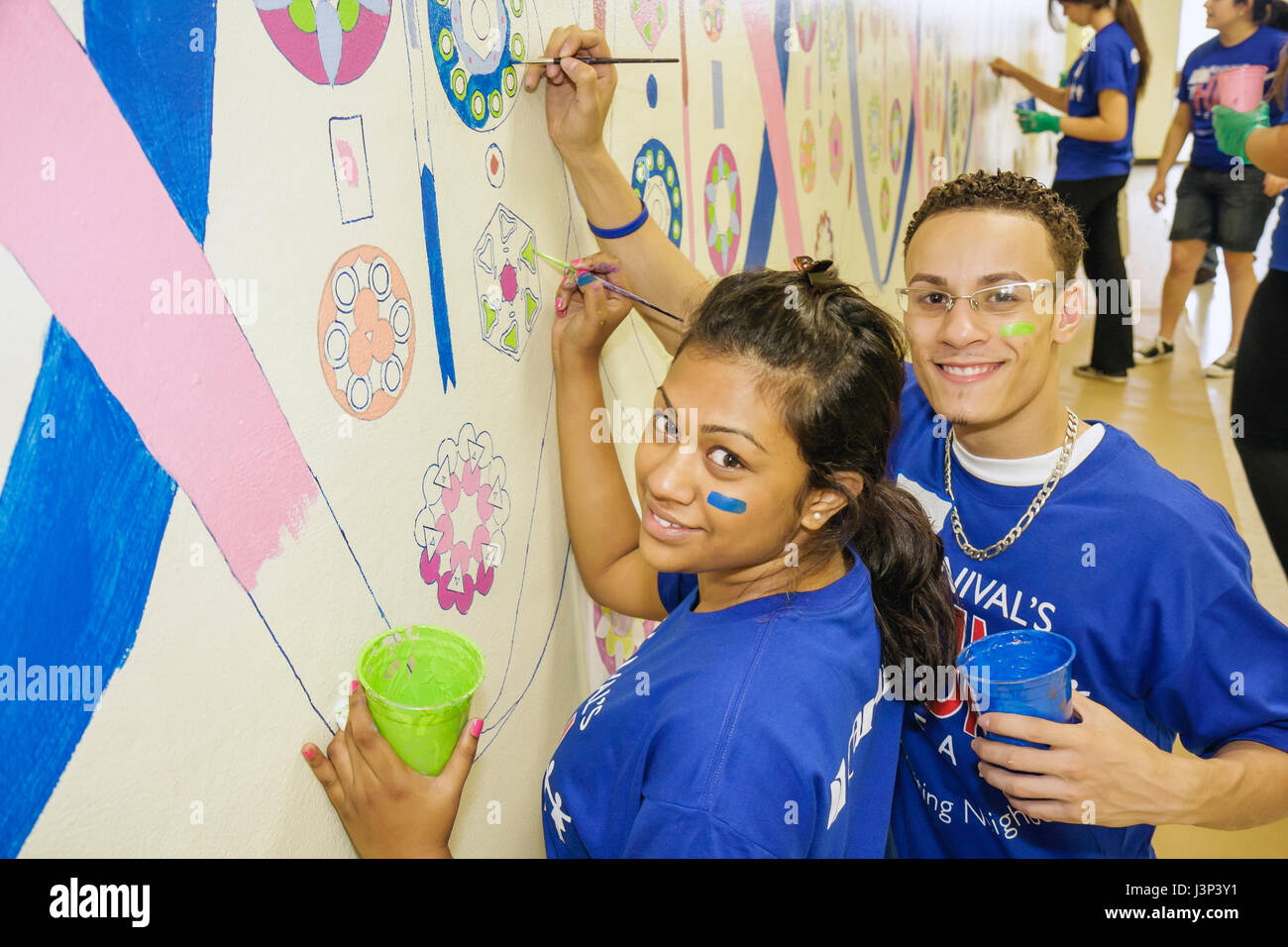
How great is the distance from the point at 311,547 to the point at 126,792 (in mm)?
253

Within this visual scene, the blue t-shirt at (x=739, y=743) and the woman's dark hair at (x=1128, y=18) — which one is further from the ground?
the woman's dark hair at (x=1128, y=18)

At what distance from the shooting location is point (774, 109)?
2121 millimetres

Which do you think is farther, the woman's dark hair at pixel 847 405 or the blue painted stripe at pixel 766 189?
the blue painted stripe at pixel 766 189

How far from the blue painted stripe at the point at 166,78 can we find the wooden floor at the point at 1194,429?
2266 mm

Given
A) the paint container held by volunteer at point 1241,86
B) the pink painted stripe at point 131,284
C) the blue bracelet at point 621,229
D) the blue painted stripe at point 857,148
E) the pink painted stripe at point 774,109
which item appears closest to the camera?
the pink painted stripe at point 131,284

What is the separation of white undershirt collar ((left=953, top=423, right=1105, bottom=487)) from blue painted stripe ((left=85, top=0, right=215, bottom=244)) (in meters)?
0.96

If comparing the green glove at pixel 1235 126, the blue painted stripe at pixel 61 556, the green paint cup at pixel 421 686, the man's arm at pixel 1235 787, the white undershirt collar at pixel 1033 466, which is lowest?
the man's arm at pixel 1235 787

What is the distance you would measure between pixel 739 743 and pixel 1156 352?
16.6 feet

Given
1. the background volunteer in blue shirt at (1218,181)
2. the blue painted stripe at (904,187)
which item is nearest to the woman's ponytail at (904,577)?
the blue painted stripe at (904,187)

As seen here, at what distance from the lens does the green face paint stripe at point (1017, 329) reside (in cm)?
127

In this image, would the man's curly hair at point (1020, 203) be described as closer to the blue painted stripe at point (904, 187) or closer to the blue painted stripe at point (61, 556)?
the blue painted stripe at point (61, 556)

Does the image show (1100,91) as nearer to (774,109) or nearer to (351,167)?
(774,109)

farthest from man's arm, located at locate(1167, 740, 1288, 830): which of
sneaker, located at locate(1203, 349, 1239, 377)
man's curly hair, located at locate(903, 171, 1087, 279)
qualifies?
sneaker, located at locate(1203, 349, 1239, 377)
